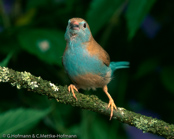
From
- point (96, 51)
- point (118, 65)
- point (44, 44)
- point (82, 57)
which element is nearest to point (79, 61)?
point (82, 57)

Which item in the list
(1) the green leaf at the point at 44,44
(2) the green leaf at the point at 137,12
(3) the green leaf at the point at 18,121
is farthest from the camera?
(1) the green leaf at the point at 44,44

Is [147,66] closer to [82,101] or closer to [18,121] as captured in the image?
[82,101]

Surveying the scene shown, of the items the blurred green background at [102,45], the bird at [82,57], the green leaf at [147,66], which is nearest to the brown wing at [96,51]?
the bird at [82,57]

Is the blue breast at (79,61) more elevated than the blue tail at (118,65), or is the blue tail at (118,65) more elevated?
the blue breast at (79,61)

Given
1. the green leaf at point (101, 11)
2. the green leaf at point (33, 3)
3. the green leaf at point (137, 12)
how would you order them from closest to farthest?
the green leaf at point (137, 12) < the green leaf at point (101, 11) < the green leaf at point (33, 3)

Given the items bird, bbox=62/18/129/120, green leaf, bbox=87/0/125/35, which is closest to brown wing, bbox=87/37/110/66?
bird, bbox=62/18/129/120

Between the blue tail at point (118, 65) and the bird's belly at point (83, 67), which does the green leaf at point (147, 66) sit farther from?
the bird's belly at point (83, 67)
